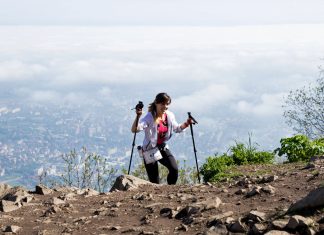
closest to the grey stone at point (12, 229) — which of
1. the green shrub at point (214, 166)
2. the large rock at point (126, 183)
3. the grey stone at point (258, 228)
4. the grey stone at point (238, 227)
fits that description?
the large rock at point (126, 183)

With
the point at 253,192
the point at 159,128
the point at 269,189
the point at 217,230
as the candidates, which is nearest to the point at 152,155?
the point at 159,128

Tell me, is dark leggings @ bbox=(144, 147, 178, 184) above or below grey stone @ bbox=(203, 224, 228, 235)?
above

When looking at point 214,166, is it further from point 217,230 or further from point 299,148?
point 217,230

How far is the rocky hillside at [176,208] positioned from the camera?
7.59m

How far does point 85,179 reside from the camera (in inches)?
1292

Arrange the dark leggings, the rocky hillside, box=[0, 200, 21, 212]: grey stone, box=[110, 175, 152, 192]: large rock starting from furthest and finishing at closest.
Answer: the dark leggings → box=[110, 175, 152, 192]: large rock → box=[0, 200, 21, 212]: grey stone → the rocky hillside

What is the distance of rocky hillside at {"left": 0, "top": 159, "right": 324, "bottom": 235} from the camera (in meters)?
7.59

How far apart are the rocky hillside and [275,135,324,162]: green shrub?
3.41 m

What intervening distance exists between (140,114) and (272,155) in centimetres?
550

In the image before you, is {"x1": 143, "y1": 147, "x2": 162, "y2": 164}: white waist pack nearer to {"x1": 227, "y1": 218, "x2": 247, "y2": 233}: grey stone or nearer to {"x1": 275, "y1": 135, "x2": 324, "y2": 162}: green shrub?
{"x1": 275, "y1": 135, "x2": 324, "y2": 162}: green shrub

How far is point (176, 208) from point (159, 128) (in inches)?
163

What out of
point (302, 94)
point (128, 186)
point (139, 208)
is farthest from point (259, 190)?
point (302, 94)

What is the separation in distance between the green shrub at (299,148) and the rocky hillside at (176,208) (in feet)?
11.2

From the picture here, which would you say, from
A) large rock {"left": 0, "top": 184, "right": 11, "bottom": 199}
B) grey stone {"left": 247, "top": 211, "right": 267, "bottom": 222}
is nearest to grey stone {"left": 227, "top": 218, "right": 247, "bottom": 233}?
grey stone {"left": 247, "top": 211, "right": 267, "bottom": 222}
